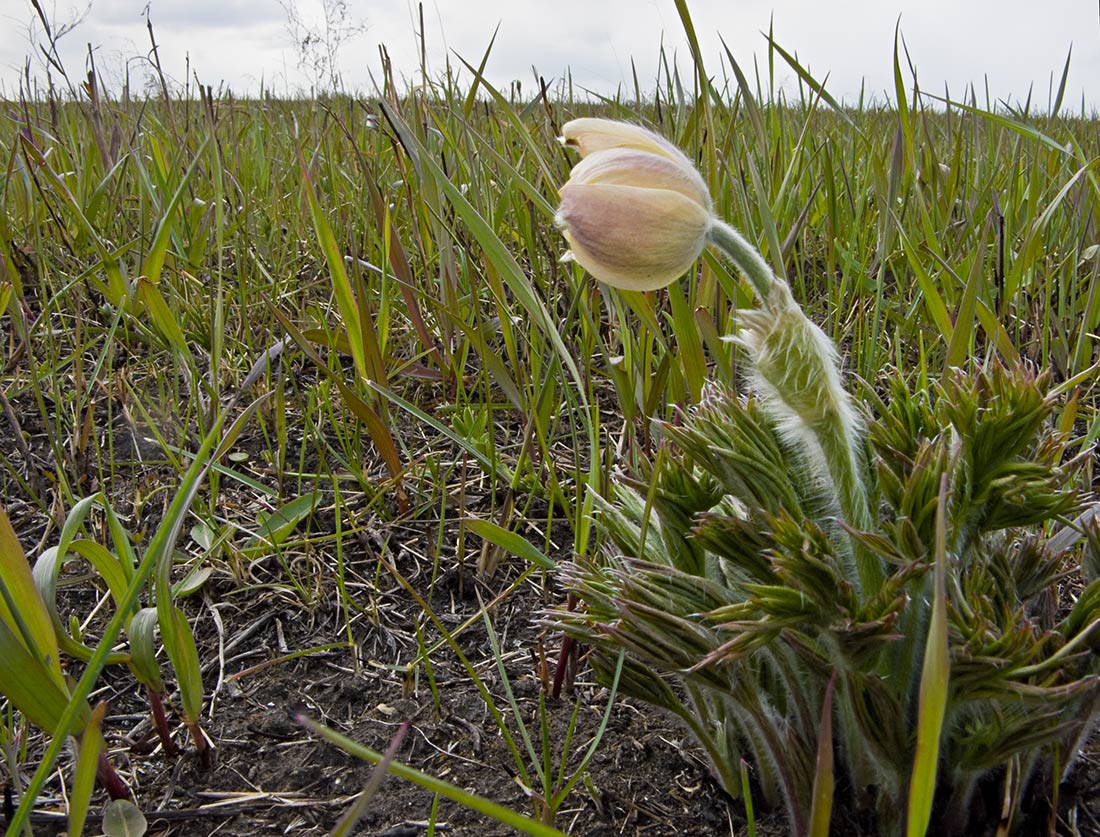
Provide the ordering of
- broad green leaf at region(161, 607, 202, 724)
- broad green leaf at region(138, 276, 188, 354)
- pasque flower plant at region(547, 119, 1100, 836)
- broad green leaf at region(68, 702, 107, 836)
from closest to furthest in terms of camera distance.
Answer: broad green leaf at region(68, 702, 107, 836)
pasque flower plant at region(547, 119, 1100, 836)
broad green leaf at region(161, 607, 202, 724)
broad green leaf at region(138, 276, 188, 354)

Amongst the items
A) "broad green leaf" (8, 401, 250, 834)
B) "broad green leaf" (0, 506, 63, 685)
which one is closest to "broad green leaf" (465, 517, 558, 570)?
"broad green leaf" (8, 401, 250, 834)

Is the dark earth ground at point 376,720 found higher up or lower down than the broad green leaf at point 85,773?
lower down

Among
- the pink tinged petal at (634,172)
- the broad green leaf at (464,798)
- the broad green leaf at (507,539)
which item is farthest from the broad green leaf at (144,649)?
the pink tinged petal at (634,172)

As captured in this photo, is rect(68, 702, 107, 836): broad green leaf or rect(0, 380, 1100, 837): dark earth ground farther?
rect(0, 380, 1100, 837): dark earth ground

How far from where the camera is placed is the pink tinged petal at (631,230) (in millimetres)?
896

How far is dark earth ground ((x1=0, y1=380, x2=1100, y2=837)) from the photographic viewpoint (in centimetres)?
107

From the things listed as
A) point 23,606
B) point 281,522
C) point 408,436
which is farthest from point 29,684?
point 408,436

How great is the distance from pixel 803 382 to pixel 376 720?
743 mm

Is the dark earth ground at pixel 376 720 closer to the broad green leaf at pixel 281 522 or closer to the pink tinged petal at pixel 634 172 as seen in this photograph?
the broad green leaf at pixel 281 522

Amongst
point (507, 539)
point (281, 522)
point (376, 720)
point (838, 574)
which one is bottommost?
point (376, 720)

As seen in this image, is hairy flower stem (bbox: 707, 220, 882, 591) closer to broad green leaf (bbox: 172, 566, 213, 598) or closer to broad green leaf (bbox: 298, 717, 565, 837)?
broad green leaf (bbox: 298, 717, 565, 837)

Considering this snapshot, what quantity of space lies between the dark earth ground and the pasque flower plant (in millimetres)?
116

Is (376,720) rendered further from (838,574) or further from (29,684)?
(838,574)

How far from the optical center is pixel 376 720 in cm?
123
